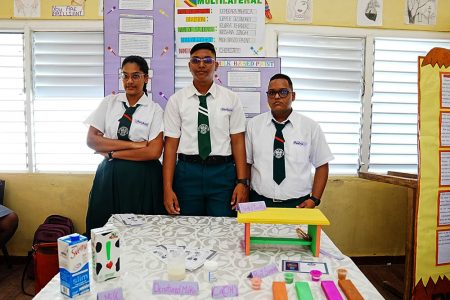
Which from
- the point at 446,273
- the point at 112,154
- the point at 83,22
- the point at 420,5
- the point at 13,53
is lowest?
the point at 446,273

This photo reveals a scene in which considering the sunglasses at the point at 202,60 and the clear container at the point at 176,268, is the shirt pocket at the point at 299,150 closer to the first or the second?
the sunglasses at the point at 202,60

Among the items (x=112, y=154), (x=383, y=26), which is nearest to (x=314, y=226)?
(x=112, y=154)

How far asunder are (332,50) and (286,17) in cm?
50

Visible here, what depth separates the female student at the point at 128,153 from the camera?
2160 mm

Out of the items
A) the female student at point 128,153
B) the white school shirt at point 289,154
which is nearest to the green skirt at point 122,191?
A: the female student at point 128,153

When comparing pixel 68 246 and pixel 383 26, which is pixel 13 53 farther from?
pixel 383 26

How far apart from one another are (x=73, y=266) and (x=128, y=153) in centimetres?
117

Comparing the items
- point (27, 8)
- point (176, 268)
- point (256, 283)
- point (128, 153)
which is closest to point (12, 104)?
point (27, 8)

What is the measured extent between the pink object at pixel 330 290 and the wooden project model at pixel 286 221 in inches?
9.4

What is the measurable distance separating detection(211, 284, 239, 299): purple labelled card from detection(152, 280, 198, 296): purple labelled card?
0.20ft

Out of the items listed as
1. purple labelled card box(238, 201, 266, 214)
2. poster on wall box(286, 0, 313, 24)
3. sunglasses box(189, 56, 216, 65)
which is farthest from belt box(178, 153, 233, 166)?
poster on wall box(286, 0, 313, 24)

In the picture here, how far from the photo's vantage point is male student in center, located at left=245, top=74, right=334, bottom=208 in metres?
2.15

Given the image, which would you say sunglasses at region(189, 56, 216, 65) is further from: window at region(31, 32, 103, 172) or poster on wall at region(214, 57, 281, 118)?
window at region(31, 32, 103, 172)

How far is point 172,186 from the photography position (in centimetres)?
221
